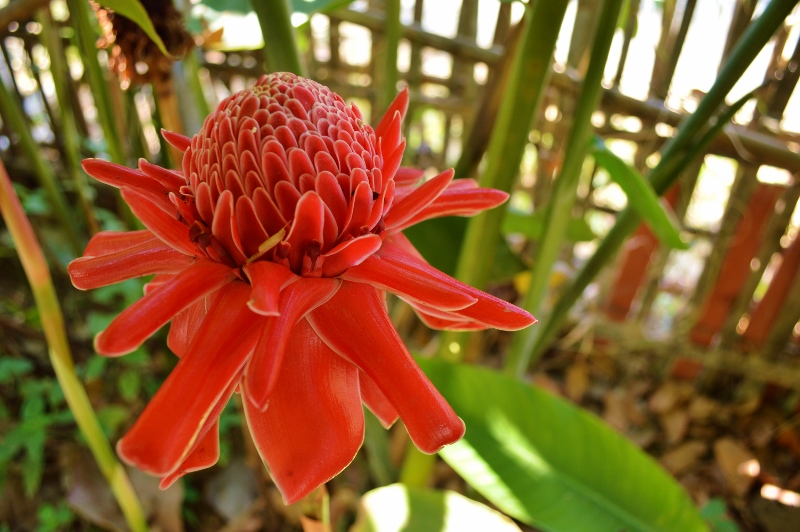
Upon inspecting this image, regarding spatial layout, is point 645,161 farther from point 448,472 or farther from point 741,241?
point 448,472

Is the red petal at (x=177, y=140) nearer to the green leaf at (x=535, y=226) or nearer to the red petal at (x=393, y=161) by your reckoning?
the red petal at (x=393, y=161)

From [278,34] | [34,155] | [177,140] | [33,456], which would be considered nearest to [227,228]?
[177,140]

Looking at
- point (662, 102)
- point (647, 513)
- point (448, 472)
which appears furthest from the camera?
point (448, 472)

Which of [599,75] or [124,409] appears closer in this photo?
[599,75]

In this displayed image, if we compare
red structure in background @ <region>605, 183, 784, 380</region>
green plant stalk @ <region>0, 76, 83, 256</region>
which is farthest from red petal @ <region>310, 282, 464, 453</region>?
red structure in background @ <region>605, 183, 784, 380</region>

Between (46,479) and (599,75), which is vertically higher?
(599,75)

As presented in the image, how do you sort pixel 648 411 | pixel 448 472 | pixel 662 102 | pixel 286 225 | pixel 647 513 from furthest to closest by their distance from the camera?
1. pixel 648 411
2. pixel 448 472
3. pixel 662 102
4. pixel 647 513
5. pixel 286 225

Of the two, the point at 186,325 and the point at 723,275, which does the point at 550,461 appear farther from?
the point at 723,275

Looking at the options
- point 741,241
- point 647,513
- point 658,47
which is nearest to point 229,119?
point 647,513
